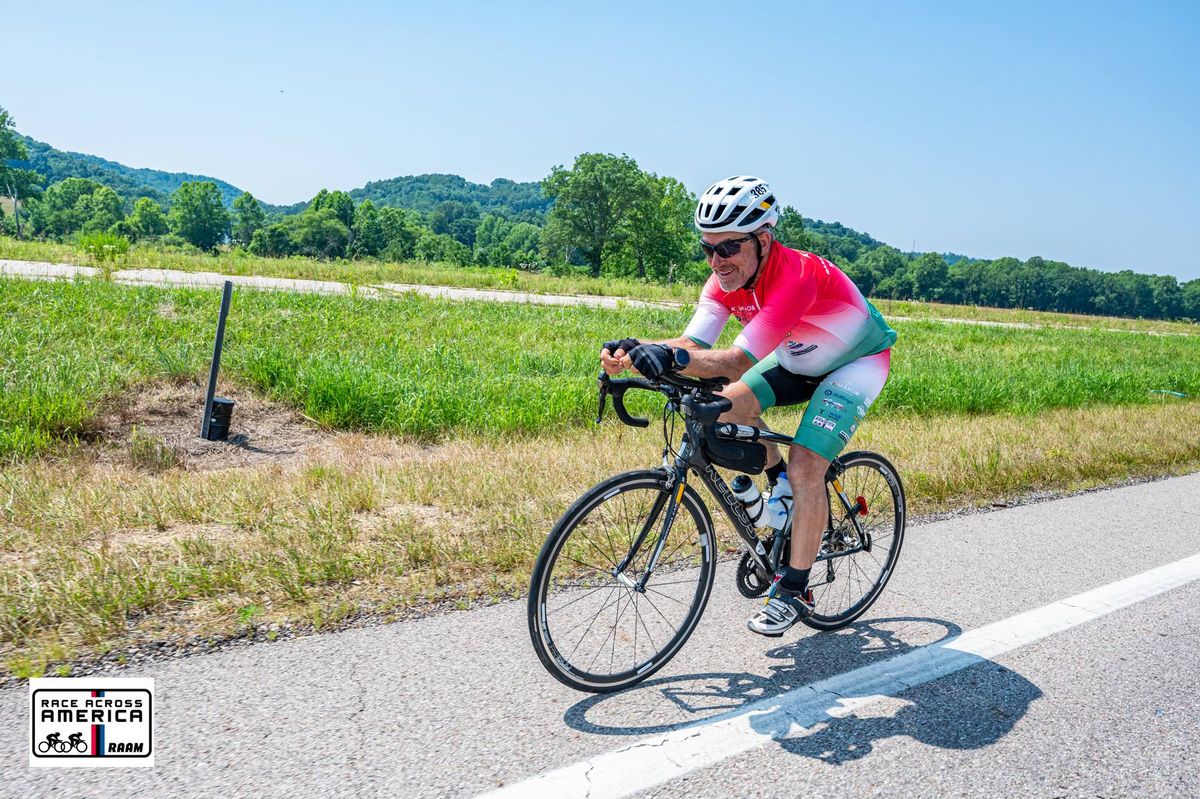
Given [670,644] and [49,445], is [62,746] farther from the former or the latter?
[49,445]

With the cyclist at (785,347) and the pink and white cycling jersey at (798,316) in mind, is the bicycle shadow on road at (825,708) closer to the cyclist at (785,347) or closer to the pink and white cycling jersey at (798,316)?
the cyclist at (785,347)

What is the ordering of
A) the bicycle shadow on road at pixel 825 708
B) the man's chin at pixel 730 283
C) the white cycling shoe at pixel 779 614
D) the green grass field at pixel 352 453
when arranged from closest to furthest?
the bicycle shadow on road at pixel 825 708 → the white cycling shoe at pixel 779 614 → the man's chin at pixel 730 283 → the green grass field at pixel 352 453

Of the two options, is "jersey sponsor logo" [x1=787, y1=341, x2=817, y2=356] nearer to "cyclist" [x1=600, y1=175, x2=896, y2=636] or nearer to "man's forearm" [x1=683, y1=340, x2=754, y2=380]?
"cyclist" [x1=600, y1=175, x2=896, y2=636]

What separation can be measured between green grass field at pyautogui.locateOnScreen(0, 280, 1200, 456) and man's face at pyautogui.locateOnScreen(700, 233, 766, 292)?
4.78 metres

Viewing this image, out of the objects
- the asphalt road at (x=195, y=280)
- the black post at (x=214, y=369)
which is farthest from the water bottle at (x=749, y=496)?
the asphalt road at (x=195, y=280)

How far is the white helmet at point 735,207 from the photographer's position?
11.4 ft

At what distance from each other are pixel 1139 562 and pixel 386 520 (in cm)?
487

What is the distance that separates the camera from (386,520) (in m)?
4.98

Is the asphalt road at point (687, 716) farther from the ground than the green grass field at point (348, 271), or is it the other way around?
the green grass field at point (348, 271)

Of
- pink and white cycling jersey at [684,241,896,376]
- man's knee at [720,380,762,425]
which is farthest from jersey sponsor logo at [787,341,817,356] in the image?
man's knee at [720,380,762,425]

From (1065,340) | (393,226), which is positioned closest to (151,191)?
(393,226)

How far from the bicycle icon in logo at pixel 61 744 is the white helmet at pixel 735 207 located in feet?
9.98

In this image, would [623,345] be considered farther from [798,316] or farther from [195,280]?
[195,280]

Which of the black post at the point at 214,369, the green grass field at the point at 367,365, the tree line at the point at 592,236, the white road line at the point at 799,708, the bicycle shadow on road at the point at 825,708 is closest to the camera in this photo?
the white road line at the point at 799,708
